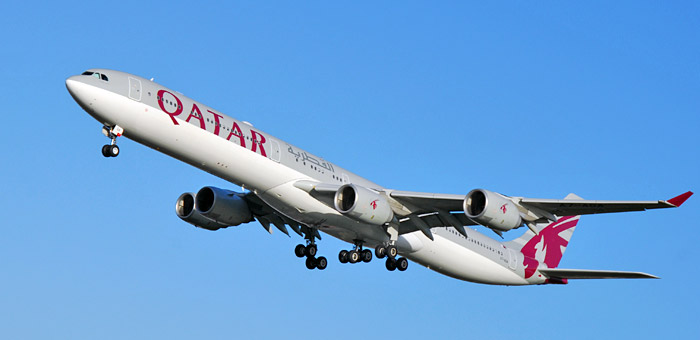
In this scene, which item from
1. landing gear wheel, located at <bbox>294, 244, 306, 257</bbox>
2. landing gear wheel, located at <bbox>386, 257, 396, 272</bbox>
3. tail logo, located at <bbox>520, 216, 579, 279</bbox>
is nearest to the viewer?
landing gear wheel, located at <bbox>386, 257, 396, 272</bbox>

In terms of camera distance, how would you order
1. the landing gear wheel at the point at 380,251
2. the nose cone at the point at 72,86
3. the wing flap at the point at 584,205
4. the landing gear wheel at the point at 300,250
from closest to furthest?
the nose cone at the point at 72,86 < the wing flap at the point at 584,205 < the landing gear wheel at the point at 380,251 < the landing gear wheel at the point at 300,250

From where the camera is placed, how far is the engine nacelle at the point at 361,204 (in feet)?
123

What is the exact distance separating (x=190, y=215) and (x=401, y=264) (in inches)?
374

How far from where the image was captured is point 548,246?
169 ft

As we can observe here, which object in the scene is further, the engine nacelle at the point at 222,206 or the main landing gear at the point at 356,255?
the engine nacelle at the point at 222,206

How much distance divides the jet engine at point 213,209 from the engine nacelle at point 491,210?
35.4 feet

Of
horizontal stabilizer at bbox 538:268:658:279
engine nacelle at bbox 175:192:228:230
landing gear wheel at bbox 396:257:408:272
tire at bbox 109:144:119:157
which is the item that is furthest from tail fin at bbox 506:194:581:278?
tire at bbox 109:144:119:157

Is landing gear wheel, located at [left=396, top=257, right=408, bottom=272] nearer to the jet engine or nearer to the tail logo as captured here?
the jet engine

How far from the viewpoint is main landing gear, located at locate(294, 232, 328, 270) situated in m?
43.9

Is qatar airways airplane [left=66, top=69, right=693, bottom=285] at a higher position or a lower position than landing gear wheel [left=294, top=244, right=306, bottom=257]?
higher

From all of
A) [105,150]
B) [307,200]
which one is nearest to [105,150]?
[105,150]

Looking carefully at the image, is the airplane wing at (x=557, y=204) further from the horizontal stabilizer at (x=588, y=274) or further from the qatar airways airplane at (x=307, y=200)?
the horizontal stabilizer at (x=588, y=274)

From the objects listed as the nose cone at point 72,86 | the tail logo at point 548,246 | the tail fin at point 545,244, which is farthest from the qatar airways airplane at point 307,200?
the tail logo at point 548,246

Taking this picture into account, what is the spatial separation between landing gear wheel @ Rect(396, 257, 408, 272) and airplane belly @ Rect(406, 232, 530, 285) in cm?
53
